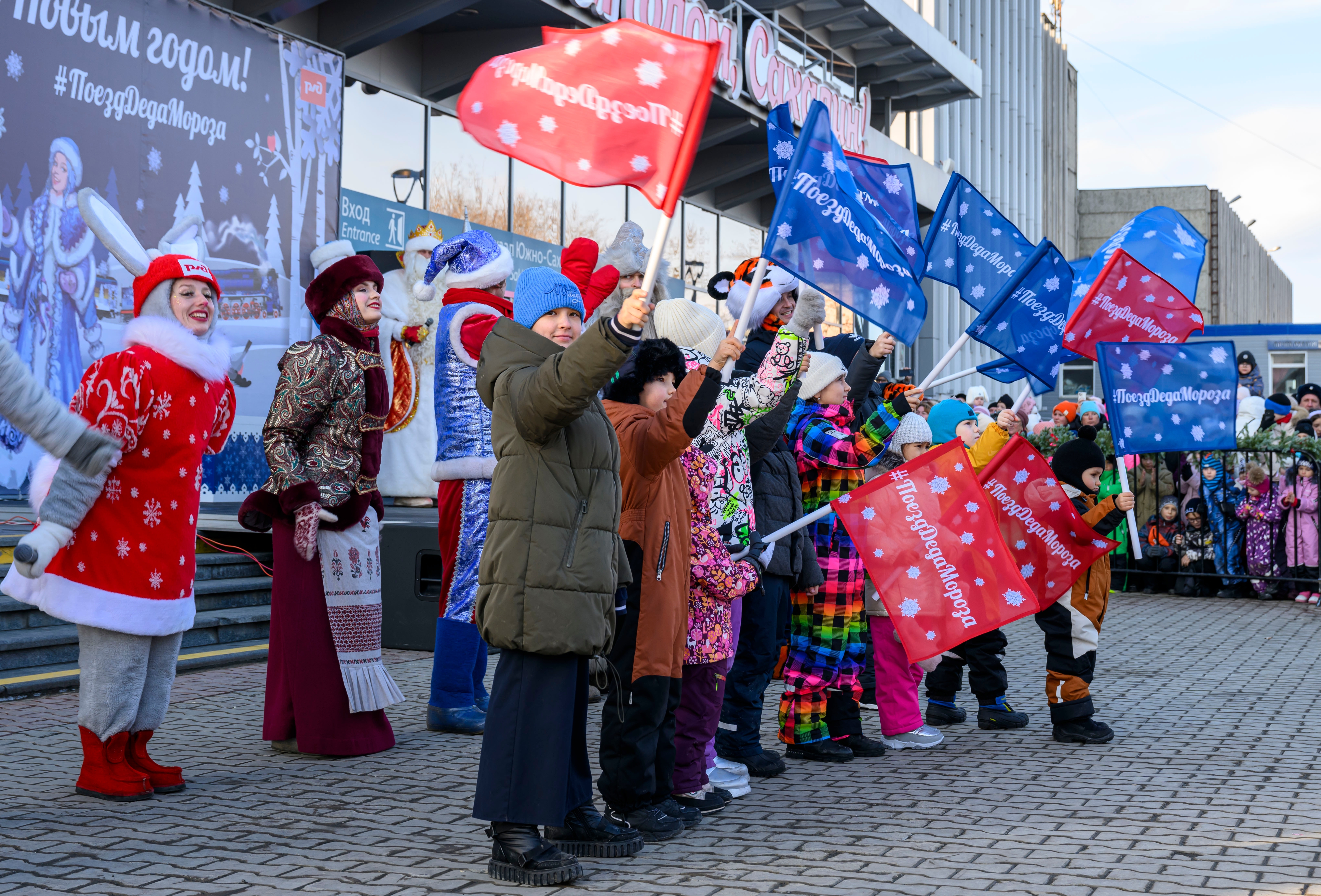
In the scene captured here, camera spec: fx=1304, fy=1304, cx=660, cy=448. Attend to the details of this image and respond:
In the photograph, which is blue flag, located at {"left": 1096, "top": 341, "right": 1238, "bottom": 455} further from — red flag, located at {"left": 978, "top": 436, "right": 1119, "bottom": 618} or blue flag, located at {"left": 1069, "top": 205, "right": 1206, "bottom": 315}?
red flag, located at {"left": 978, "top": 436, "right": 1119, "bottom": 618}

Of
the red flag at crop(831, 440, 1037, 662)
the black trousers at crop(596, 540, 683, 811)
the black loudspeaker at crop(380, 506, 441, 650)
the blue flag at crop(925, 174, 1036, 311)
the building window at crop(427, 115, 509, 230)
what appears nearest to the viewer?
the black trousers at crop(596, 540, 683, 811)

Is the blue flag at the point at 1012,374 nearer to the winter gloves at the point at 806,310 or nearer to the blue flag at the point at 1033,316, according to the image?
the blue flag at the point at 1033,316

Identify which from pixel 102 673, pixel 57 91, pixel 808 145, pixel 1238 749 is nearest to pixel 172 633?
pixel 102 673

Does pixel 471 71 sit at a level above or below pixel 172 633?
above

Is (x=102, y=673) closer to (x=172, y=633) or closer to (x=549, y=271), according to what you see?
(x=172, y=633)

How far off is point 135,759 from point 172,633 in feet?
1.65

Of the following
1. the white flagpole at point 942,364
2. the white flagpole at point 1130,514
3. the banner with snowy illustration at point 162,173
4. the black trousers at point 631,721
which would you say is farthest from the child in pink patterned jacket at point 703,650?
the banner with snowy illustration at point 162,173

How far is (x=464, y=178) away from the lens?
15.6 m

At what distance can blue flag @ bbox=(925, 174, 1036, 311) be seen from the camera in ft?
23.4

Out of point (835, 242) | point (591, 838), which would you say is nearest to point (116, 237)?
point (835, 242)

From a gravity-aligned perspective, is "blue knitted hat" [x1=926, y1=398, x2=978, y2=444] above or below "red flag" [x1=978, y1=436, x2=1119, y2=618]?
above

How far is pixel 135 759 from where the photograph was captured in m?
5.08

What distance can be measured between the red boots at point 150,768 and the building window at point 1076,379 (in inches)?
1016

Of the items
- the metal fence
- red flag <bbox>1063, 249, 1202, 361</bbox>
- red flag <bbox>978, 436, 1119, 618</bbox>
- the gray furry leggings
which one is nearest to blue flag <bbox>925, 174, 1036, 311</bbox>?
red flag <bbox>1063, 249, 1202, 361</bbox>
